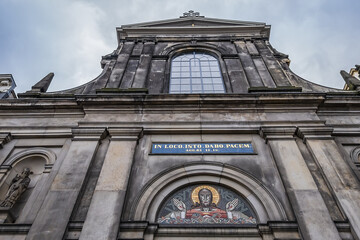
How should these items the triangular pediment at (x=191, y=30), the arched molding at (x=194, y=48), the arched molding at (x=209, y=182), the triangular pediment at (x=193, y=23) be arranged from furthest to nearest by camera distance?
the triangular pediment at (x=193, y=23), the triangular pediment at (x=191, y=30), the arched molding at (x=194, y=48), the arched molding at (x=209, y=182)

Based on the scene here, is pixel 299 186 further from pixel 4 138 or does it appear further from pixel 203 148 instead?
pixel 4 138

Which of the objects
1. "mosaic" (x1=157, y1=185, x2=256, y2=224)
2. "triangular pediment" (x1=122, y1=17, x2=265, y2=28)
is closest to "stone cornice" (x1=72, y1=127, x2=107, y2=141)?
"mosaic" (x1=157, y1=185, x2=256, y2=224)

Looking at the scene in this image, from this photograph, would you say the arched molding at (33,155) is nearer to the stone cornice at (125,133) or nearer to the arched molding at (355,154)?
the stone cornice at (125,133)

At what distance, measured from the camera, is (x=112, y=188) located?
6824 mm

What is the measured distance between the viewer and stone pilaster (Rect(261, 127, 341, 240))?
585 cm

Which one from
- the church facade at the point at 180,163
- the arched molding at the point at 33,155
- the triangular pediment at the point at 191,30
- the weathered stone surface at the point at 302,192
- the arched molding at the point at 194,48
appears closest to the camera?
the weathered stone surface at the point at 302,192

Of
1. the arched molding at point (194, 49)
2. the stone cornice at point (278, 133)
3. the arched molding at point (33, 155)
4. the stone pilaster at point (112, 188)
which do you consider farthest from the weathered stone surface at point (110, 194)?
the arched molding at point (194, 49)

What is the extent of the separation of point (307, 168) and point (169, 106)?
472 centimetres

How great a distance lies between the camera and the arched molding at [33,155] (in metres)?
8.17

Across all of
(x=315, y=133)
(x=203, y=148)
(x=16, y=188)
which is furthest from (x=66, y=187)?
(x=315, y=133)

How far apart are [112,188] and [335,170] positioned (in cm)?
597

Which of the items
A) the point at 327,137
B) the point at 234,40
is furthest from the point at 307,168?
the point at 234,40

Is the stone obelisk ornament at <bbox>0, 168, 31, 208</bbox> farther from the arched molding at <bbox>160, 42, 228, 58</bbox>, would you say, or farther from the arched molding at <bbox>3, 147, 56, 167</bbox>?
the arched molding at <bbox>160, 42, 228, 58</bbox>

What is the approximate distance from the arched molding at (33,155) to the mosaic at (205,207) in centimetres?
397
